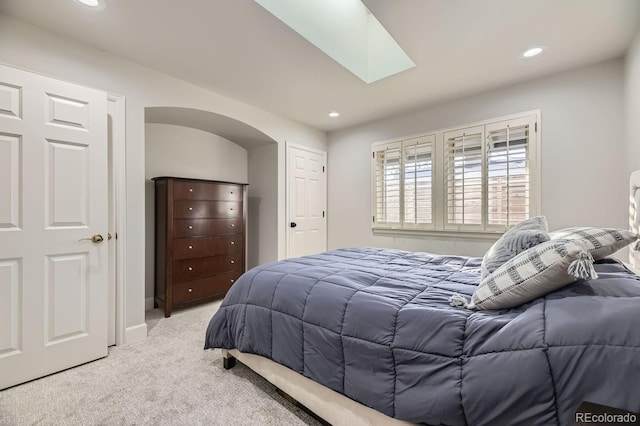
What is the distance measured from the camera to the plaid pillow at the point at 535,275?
934 mm

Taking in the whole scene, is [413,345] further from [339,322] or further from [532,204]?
[532,204]

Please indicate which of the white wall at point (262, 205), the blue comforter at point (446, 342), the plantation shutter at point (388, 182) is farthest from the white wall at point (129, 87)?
the plantation shutter at point (388, 182)

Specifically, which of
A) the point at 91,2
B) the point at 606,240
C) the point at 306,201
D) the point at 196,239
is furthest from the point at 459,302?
the point at 306,201

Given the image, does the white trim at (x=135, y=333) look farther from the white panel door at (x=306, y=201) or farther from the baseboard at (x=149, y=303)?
the white panel door at (x=306, y=201)

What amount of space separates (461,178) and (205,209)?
3.07 metres

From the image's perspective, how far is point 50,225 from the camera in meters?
1.96

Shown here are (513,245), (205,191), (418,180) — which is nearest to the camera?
(513,245)

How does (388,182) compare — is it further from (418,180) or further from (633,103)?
(633,103)

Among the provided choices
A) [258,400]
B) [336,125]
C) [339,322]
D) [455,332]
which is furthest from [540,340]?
[336,125]

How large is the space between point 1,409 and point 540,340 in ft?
8.93

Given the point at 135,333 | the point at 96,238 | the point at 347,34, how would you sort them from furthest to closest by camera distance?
the point at 347,34, the point at 135,333, the point at 96,238

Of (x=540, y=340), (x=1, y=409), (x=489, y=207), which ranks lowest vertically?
(x=1, y=409)

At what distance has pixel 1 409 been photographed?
1582 mm
